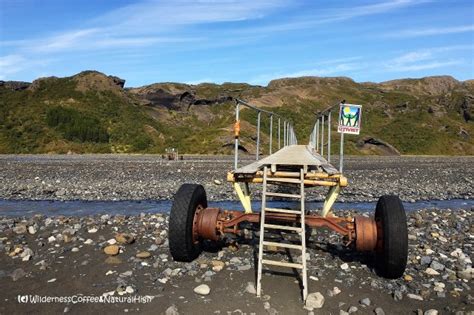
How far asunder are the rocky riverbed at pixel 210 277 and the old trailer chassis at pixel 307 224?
0.61m

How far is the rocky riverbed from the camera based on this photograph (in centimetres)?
689

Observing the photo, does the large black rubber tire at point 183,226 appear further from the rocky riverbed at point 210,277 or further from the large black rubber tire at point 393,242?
the large black rubber tire at point 393,242

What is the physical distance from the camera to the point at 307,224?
859 cm

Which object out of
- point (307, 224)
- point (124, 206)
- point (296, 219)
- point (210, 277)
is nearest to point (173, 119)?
point (124, 206)

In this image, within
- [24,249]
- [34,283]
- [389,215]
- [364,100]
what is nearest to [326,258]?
[389,215]

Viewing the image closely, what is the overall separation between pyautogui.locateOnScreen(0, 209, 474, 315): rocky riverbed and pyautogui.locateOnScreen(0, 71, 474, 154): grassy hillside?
5962 cm

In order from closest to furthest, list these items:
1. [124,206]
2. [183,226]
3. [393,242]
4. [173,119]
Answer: [393,242]
[183,226]
[124,206]
[173,119]

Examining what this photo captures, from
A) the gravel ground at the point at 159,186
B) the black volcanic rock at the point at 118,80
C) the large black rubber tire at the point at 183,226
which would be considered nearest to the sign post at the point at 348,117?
the large black rubber tire at the point at 183,226

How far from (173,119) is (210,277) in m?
104

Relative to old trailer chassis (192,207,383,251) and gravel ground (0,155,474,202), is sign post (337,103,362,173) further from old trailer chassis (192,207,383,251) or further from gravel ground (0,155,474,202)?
gravel ground (0,155,474,202)

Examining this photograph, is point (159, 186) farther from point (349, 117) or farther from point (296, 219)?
point (296, 219)

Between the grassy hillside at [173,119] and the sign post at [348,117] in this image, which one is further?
the grassy hillside at [173,119]

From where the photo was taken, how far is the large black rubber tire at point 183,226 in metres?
8.45

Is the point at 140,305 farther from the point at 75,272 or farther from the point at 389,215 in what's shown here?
the point at 389,215
